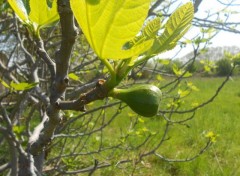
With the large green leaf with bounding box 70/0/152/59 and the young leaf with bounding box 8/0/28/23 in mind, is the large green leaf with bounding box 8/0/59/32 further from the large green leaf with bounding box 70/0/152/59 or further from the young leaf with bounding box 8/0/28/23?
the large green leaf with bounding box 70/0/152/59

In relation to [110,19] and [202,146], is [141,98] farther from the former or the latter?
[202,146]

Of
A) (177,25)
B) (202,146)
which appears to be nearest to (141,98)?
(177,25)

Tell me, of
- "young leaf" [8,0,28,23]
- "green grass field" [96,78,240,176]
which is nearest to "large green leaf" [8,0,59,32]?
"young leaf" [8,0,28,23]

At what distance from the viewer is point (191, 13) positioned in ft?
1.77

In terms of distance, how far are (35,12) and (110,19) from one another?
231mm

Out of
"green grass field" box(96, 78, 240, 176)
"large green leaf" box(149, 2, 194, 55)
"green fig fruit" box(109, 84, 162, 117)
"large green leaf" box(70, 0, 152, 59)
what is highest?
"large green leaf" box(70, 0, 152, 59)

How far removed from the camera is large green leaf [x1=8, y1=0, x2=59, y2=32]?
599 mm

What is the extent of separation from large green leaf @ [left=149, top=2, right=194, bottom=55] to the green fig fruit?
72 millimetres

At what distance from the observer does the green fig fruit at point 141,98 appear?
575 mm

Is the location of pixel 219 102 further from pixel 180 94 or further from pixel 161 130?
pixel 180 94

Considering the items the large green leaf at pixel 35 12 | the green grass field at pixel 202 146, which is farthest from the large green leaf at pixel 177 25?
the green grass field at pixel 202 146

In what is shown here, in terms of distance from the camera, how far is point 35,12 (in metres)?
0.62

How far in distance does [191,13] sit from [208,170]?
3.68 meters

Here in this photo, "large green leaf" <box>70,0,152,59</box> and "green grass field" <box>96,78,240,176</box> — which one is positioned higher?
"large green leaf" <box>70,0,152,59</box>
